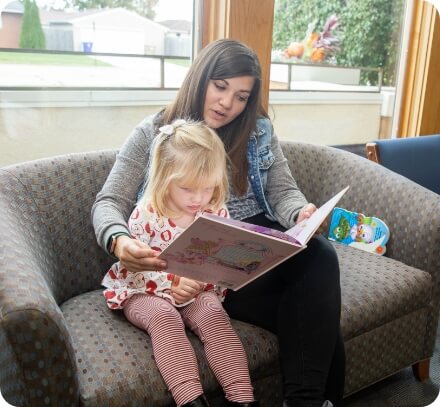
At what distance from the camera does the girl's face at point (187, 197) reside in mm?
1395

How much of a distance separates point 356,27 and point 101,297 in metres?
2.03

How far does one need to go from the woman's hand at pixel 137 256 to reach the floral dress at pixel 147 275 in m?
0.11

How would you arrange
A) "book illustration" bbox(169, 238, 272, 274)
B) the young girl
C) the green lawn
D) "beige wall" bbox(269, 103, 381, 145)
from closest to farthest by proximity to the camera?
"book illustration" bbox(169, 238, 272, 274), the young girl, the green lawn, "beige wall" bbox(269, 103, 381, 145)

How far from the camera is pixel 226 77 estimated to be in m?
1.59

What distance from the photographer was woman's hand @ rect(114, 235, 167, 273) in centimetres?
121

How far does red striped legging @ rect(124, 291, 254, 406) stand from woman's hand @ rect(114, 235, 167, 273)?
13 centimetres

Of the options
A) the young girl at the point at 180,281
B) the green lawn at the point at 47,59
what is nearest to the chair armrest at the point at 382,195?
the young girl at the point at 180,281

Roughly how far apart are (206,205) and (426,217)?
2.49 ft

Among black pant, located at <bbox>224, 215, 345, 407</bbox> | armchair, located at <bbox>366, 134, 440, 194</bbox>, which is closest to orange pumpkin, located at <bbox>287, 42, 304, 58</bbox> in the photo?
armchair, located at <bbox>366, 134, 440, 194</bbox>

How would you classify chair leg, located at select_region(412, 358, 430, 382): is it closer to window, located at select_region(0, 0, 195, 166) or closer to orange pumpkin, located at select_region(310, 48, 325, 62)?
window, located at select_region(0, 0, 195, 166)

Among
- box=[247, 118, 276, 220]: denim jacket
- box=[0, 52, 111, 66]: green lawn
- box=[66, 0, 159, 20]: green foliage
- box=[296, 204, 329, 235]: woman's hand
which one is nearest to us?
box=[296, 204, 329, 235]: woman's hand

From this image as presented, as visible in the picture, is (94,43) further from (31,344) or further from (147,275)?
(31,344)

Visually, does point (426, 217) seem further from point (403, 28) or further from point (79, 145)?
point (403, 28)

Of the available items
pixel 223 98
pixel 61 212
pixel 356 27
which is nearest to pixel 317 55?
pixel 356 27
